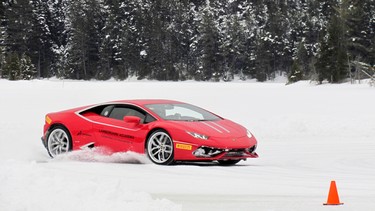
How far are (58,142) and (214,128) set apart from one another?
3115mm

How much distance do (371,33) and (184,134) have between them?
237ft

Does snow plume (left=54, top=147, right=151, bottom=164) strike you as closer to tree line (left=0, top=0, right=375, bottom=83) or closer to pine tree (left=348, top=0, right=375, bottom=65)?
pine tree (left=348, top=0, right=375, bottom=65)

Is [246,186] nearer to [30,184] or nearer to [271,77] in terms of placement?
[30,184]

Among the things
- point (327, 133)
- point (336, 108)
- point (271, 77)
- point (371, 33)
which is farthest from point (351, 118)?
point (271, 77)

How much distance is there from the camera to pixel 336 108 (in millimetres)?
25203

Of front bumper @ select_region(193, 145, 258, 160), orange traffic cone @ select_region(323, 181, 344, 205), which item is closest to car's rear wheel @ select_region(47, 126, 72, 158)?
front bumper @ select_region(193, 145, 258, 160)

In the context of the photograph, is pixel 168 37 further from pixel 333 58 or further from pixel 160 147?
pixel 160 147

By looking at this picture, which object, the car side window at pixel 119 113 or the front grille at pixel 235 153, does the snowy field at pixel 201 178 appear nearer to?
the front grille at pixel 235 153

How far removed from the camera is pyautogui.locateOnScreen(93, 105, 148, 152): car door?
1044 centimetres

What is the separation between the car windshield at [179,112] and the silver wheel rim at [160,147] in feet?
1.54

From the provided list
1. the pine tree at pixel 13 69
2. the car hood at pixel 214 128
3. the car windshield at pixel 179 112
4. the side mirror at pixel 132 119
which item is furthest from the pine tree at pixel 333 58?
the side mirror at pixel 132 119

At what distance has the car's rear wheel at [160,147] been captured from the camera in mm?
10062

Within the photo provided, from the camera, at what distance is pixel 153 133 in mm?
10273

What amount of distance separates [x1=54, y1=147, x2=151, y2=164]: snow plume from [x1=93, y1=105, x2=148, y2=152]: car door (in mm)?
90
